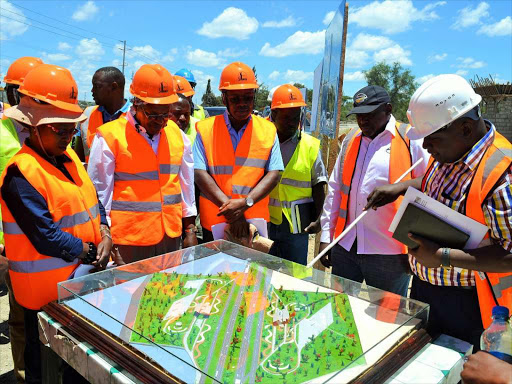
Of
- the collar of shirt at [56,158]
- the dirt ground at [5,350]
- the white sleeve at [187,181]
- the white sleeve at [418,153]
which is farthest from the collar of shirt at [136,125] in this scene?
the dirt ground at [5,350]

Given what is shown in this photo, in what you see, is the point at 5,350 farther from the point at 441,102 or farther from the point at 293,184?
the point at 441,102

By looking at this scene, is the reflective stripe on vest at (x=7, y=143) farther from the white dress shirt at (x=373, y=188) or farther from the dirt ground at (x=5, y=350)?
the white dress shirt at (x=373, y=188)

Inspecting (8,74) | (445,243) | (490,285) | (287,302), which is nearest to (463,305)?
(490,285)

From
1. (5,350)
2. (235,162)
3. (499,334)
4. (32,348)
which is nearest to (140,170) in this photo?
(235,162)

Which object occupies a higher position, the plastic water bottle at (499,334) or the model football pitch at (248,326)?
the plastic water bottle at (499,334)

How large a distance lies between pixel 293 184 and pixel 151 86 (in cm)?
146

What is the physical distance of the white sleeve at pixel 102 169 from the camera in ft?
9.17

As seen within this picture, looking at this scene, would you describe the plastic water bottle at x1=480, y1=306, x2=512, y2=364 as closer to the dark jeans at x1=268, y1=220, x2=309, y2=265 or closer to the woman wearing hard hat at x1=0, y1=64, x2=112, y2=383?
the woman wearing hard hat at x1=0, y1=64, x2=112, y2=383

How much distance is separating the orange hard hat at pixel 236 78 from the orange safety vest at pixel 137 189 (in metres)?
0.68

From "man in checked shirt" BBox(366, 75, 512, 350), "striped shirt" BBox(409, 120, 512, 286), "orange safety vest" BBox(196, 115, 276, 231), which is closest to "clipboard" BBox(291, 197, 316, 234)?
"orange safety vest" BBox(196, 115, 276, 231)

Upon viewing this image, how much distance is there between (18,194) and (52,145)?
33cm

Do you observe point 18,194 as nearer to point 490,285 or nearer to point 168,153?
point 168,153

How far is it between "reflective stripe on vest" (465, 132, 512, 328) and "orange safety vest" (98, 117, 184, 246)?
2069 mm

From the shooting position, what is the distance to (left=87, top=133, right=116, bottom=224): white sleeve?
9.17 feet
